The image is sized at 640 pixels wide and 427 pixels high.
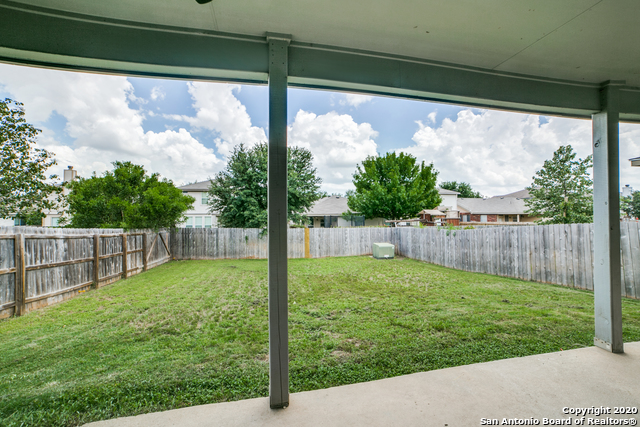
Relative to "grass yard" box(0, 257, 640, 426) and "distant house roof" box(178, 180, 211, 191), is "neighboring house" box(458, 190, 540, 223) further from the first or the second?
"grass yard" box(0, 257, 640, 426)

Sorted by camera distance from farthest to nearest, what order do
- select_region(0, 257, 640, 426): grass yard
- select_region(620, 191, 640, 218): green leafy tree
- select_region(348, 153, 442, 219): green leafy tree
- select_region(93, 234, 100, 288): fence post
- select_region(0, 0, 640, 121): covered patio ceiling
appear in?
1. select_region(348, 153, 442, 219): green leafy tree
2. select_region(620, 191, 640, 218): green leafy tree
3. select_region(93, 234, 100, 288): fence post
4. select_region(0, 257, 640, 426): grass yard
5. select_region(0, 0, 640, 121): covered patio ceiling

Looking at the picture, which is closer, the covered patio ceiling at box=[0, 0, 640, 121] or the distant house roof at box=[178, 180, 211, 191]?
the covered patio ceiling at box=[0, 0, 640, 121]

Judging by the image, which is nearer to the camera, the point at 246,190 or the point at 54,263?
the point at 54,263

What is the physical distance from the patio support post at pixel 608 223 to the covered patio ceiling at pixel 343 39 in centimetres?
31

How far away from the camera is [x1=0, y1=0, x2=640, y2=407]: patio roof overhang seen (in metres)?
1.29

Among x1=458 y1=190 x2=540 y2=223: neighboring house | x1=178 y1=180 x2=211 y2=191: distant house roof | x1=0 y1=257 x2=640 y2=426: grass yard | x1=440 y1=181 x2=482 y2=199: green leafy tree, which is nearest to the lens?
x1=0 y1=257 x2=640 y2=426: grass yard

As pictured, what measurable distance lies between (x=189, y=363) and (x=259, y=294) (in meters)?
2.46

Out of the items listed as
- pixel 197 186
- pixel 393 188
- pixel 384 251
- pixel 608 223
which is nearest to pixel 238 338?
pixel 608 223

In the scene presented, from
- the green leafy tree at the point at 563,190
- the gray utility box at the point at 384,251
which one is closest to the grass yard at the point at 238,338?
the gray utility box at the point at 384,251

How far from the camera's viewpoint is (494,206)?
74.0 feet

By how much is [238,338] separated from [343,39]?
299cm

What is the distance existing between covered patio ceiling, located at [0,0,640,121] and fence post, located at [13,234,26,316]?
3.30 metres

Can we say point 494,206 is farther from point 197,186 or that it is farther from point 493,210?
point 197,186

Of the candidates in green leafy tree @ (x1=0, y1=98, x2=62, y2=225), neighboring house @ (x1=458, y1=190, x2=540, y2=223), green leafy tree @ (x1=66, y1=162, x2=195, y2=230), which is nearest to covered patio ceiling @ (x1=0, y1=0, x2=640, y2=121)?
green leafy tree @ (x1=0, y1=98, x2=62, y2=225)
